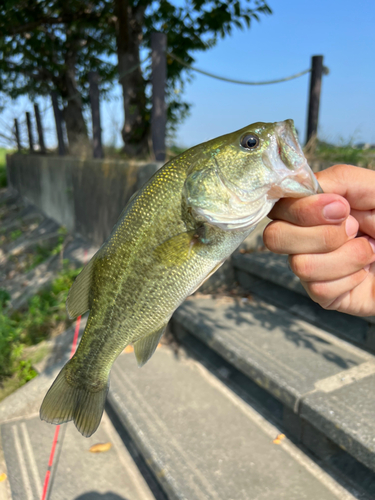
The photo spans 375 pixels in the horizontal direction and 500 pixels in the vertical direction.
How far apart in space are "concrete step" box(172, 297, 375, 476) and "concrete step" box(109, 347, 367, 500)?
0.29 meters

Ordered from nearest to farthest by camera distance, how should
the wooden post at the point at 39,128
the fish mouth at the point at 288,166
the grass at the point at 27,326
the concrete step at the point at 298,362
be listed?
1. the fish mouth at the point at 288,166
2. the concrete step at the point at 298,362
3. the grass at the point at 27,326
4. the wooden post at the point at 39,128

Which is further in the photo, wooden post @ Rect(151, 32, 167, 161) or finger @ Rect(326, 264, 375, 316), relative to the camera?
wooden post @ Rect(151, 32, 167, 161)

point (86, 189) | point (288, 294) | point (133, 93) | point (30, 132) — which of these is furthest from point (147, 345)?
point (30, 132)

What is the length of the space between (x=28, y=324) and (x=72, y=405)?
3.75 m

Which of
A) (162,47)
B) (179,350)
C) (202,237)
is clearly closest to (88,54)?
(162,47)

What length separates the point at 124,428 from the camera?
10.4 ft

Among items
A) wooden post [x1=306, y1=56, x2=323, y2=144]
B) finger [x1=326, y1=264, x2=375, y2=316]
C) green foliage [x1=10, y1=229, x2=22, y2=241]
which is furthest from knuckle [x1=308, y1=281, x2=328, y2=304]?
green foliage [x1=10, y1=229, x2=22, y2=241]

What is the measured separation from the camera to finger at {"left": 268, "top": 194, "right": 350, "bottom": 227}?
1197mm

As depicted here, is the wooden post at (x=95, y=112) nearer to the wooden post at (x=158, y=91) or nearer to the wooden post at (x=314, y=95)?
the wooden post at (x=158, y=91)

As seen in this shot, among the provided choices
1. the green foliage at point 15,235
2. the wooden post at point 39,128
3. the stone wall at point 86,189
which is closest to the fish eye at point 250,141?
the stone wall at point 86,189

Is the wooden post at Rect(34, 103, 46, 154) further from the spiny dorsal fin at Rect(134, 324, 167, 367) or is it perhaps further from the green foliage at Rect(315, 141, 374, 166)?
the spiny dorsal fin at Rect(134, 324, 167, 367)

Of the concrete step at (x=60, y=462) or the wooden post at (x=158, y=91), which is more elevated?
Result: the wooden post at (x=158, y=91)

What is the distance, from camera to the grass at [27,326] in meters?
3.89

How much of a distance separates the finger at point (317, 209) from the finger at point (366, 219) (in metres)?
0.22
